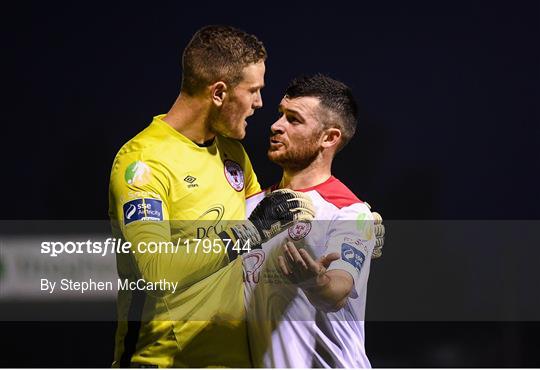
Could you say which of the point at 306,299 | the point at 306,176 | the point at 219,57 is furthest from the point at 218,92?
the point at 306,299

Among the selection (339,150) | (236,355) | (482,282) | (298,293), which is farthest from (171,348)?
(482,282)

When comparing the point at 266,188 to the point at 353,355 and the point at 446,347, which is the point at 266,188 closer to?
the point at 353,355

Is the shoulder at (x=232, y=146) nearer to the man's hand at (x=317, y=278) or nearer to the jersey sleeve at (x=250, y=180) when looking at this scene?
the jersey sleeve at (x=250, y=180)

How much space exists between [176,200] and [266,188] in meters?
0.49

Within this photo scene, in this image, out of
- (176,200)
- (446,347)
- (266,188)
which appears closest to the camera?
(176,200)

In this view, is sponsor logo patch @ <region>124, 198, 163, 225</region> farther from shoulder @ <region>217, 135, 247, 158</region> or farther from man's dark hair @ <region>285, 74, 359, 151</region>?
man's dark hair @ <region>285, 74, 359, 151</region>

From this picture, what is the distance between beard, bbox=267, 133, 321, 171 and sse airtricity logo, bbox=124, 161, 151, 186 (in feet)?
A: 1.99

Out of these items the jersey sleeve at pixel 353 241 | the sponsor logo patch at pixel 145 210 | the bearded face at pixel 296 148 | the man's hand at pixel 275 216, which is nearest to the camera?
the sponsor logo patch at pixel 145 210

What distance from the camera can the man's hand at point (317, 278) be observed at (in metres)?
4.46

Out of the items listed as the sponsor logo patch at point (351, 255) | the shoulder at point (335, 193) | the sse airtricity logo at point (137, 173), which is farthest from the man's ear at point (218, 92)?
the sponsor logo patch at point (351, 255)

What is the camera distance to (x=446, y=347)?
5082 mm

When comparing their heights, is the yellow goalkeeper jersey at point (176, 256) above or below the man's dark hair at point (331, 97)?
below

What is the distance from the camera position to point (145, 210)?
4.27 meters

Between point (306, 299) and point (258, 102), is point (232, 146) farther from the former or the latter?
point (306, 299)
